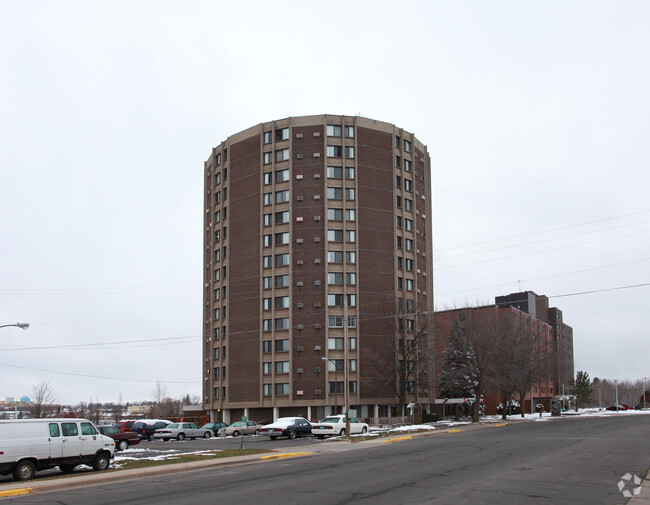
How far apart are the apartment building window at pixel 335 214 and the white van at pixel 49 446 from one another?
51030 millimetres

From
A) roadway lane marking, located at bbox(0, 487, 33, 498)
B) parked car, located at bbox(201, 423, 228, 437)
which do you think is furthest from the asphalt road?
parked car, located at bbox(201, 423, 228, 437)

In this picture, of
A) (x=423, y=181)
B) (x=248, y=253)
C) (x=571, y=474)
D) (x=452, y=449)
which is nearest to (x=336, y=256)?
(x=248, y=253)

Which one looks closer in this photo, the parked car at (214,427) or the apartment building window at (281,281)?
the parked car at (214,427)

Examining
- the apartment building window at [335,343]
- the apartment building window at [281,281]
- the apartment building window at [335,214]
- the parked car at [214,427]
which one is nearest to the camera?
the parked car at [214,427]

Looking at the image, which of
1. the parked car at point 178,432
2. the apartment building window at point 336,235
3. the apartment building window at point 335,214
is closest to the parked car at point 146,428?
the parked car at point 178,432

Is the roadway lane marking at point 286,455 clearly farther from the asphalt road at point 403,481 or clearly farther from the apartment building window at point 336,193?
the apartment building window at point 336,193

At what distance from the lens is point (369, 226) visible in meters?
75.1

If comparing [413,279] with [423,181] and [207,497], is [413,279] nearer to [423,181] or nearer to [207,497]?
[423,181]

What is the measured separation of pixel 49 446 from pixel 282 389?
1997 inches

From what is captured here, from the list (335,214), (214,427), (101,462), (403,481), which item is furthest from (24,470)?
(335,214)

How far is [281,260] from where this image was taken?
244 ft

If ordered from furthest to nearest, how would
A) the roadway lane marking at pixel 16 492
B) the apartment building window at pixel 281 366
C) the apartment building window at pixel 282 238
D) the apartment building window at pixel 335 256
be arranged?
the apartment building window at pixel 282 238 → the apartment building window at pixel 335 256 → the apartment building window at pixel 281 366 → the roadway lane marking at pixel 16 492

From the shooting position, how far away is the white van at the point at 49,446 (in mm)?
21000

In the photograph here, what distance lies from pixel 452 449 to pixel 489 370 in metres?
45.5
